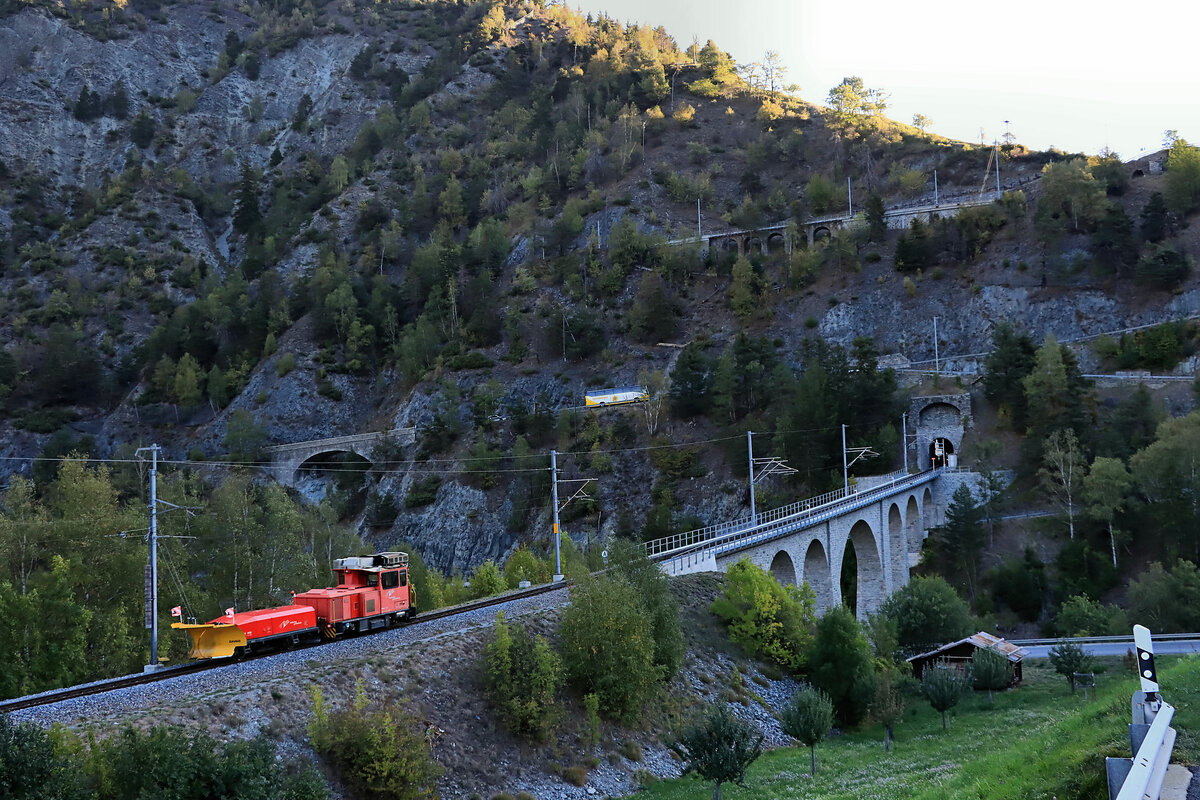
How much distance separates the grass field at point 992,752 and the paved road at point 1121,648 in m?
1.73

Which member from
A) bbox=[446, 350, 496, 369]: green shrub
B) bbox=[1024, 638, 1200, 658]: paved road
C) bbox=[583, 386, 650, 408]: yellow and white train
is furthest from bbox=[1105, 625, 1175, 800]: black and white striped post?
bbox=[446, 350, 496, 369]: green shrub

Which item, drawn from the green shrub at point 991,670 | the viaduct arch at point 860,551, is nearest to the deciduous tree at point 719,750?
the viaduct arch at point 860,551

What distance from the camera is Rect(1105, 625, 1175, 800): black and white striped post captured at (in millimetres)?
7742

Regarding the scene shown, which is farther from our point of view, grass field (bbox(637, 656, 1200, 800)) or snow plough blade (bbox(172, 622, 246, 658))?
snow plough blade (bbox(172, 622, 246, 658))

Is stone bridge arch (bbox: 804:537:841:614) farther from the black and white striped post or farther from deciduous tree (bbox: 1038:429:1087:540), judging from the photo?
the black and white striped post

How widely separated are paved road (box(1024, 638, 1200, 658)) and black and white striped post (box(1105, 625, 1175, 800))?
99.1 ft

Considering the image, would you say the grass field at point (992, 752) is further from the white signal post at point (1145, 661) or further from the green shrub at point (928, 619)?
the green shrub at point (928, 619)

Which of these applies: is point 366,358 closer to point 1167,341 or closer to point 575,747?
point 1167,341

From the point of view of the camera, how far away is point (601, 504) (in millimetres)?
75312

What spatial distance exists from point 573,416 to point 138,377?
200 ft

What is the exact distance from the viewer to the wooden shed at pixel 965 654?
38.2 meters

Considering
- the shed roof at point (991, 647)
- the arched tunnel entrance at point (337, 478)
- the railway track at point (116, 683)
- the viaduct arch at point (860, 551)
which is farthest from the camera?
the arched tunnel entrance at point (337, 478)

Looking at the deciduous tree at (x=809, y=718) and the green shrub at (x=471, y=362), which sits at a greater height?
the green shrub at (x=471, y=362)

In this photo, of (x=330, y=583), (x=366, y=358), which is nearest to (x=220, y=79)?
(x=366, y=358)
